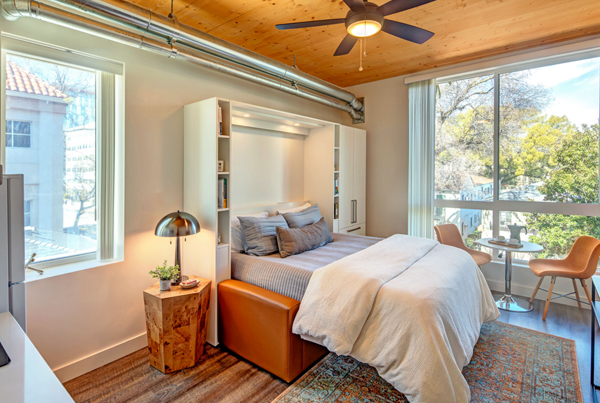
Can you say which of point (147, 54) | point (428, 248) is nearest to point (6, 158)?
point (147, 54)

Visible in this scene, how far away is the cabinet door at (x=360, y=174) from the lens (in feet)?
14.6

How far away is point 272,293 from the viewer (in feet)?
7.86

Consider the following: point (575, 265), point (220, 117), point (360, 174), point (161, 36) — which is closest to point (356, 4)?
point (220, 117)

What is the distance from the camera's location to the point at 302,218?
3.48 metres

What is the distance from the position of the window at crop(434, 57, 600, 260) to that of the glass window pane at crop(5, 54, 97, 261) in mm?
3927

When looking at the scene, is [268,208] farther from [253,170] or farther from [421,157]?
[421,157]

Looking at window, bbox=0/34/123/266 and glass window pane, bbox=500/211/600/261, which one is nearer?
window, bbox=0/34/123/266

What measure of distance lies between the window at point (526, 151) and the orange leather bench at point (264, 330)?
2875 mm

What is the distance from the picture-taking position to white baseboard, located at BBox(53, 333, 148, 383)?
222 centimetres

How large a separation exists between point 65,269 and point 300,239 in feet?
6.04

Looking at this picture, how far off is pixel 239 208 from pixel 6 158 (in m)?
1.87

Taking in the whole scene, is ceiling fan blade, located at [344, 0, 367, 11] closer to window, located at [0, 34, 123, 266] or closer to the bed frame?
window, located at [0, 34, 123, 266]

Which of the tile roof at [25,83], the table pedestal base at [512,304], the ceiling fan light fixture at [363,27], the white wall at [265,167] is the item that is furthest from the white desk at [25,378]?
the table pedestal base at [512,304]

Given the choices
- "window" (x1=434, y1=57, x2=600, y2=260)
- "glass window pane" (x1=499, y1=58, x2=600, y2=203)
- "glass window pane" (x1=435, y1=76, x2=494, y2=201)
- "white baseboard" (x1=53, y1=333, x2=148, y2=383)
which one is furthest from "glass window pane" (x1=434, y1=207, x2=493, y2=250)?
"white baseboard" (x1=53, y1=333, x2=148, y2=383)
